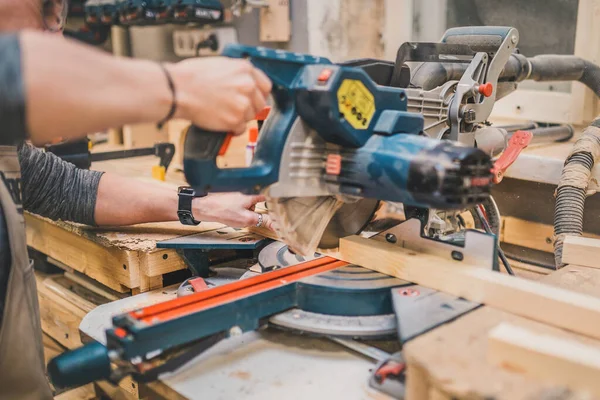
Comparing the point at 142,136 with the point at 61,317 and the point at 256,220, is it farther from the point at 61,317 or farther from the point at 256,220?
the point at 256,220

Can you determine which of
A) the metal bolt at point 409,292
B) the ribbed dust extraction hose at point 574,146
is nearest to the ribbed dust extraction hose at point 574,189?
the ribbed dust extraction hose at point 574,146

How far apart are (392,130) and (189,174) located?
0.34 m

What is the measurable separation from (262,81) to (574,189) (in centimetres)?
84

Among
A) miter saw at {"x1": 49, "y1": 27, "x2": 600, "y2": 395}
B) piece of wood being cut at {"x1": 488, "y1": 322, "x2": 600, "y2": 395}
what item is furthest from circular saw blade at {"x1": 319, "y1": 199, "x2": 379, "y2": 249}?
piece of wood being cut at {"x1": 488, "y1": 322, "x2": 600, "y2": 395}

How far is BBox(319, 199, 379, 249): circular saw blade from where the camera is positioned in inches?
45.0

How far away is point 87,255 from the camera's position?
1520 millimetres

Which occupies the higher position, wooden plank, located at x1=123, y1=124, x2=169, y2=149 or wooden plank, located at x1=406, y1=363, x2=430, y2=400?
wooden plank, located at x1=123, y1=124, x2=169, y2=149

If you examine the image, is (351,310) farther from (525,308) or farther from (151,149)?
(151,149)

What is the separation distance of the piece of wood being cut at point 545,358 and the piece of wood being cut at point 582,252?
467 millimetres

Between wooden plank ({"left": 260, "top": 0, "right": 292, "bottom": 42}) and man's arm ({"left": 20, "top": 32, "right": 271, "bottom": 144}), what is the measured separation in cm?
168

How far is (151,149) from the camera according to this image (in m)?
2.47

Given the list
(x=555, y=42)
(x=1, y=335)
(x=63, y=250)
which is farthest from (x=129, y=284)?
(x=555, y=42)

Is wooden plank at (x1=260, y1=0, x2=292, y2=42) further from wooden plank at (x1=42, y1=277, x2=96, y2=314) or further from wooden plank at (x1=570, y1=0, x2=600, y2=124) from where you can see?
wooden plank at (x1=42, y1=277, x2=96, y2=314)

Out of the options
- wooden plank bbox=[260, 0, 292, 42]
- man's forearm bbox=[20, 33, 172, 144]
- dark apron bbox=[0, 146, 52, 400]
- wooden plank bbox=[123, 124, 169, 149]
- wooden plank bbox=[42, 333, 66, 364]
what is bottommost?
wooden plank bbox=[42, 333, 66, 364]
